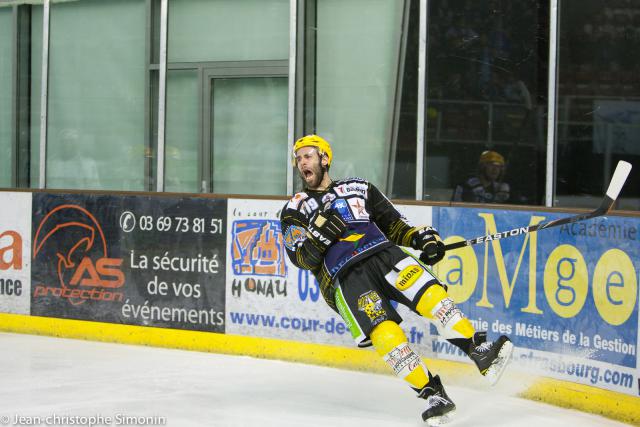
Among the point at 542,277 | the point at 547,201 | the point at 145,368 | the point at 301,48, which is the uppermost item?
the point at 301,48

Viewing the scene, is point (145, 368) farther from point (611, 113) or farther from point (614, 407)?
point (611, 113)

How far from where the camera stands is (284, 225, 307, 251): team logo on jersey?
462cm

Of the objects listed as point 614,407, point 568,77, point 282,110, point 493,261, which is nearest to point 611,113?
point 568,77

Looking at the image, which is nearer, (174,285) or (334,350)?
(334,350)

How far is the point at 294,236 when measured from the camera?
15.3 feet

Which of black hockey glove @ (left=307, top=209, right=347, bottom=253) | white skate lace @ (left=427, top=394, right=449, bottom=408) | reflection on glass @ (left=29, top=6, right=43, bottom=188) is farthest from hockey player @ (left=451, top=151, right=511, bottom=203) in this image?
reflection on glass @ (left=29, top=6, right=43, bottom=188)

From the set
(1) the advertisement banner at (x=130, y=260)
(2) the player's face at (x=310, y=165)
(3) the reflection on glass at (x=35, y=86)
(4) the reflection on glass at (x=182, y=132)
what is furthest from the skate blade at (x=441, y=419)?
(3) the reflection on glass at (x=35, y=86)

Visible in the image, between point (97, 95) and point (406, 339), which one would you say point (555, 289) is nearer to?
point (406, 339)

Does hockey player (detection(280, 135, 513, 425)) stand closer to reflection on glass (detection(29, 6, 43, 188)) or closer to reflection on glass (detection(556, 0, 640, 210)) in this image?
reflection on glass (detection(556, 0, 640, 210))

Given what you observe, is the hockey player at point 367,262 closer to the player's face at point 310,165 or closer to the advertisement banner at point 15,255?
the player's face at point 310,165

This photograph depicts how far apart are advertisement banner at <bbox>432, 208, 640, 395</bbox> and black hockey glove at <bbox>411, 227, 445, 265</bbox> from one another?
2.94 feet

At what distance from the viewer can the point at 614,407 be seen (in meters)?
4.76

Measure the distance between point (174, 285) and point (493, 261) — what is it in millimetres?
2361

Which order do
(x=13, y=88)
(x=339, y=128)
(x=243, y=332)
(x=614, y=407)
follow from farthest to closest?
(x=13, y=88)
(x=339, y=128)
(x=243, y=332)
(x=614, y=407)
